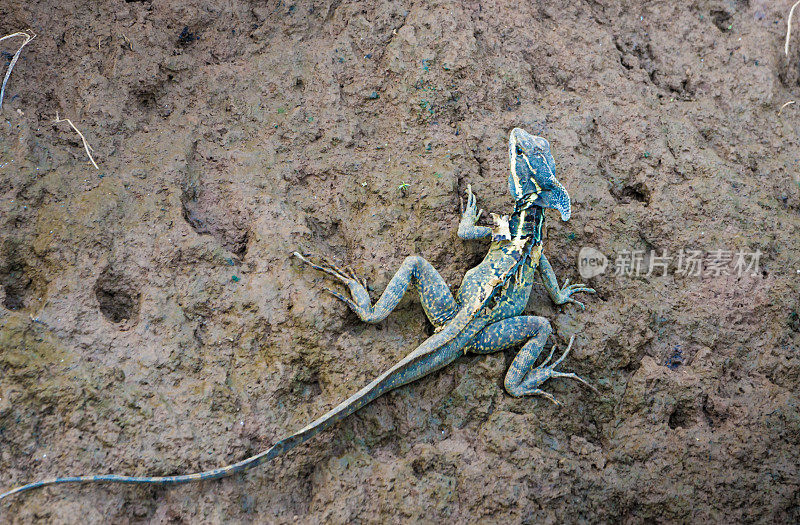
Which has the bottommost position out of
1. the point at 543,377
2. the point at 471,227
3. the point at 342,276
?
the point at 543,377

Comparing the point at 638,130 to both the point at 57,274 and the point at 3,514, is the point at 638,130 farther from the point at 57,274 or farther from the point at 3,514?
the point at 3,514

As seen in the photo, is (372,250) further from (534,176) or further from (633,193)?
(633,193)

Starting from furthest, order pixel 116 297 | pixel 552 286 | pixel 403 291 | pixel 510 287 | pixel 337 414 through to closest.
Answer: pixel 552 286, pixel 510 287, pixel 403 291, pixel 116 297, pixel 337 414

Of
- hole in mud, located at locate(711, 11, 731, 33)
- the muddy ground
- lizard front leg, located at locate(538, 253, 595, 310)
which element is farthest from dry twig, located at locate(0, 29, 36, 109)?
hole in mud, located at locate(711, 11, 731, 33)

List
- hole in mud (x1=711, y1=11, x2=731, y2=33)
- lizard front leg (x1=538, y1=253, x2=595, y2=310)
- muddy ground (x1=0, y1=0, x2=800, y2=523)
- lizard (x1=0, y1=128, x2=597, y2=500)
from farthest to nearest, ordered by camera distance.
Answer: hole in mud (x1=711, y1=11, x2=731, y2=33)
lizard front leg (x1=538, y1=253, x2=595, y2=310)
lizard (x1=0, y1=128, x2=597, y2=500)
muddy ground (x1=0, y1=0, x2=800, y2=523)

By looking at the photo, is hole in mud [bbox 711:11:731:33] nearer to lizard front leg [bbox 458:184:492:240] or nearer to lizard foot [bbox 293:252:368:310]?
lizard front leg [bbox 458:184:492:240]

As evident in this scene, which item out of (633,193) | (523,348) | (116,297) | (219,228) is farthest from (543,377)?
(116,297)

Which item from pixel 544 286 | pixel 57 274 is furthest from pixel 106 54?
pixel 544 286

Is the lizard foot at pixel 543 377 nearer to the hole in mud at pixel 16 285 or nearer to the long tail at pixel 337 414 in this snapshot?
the long tail at pixel 337 414
